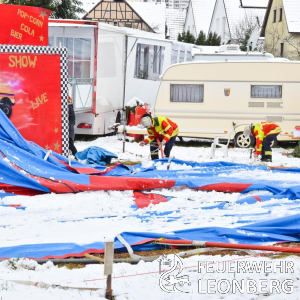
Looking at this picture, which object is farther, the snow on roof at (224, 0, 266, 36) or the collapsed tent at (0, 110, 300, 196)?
the snow on roof at (224, 0, 266, 36)

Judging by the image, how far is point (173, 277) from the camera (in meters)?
5.22

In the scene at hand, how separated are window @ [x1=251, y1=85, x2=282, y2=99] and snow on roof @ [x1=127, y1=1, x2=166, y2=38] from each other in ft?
101

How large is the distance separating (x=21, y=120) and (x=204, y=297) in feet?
23.9

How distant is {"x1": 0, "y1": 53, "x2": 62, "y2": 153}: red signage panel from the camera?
36.9 feet

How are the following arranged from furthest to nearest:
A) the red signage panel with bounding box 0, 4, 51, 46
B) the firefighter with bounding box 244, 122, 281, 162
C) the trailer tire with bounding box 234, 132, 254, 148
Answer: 1. the trailer tire with bounding box 234, 132, 254, 148
2. the firefighter with bounding box 244, 122, 281, 162
3. the red signage panel with bounding box 0, 4, 51, 46

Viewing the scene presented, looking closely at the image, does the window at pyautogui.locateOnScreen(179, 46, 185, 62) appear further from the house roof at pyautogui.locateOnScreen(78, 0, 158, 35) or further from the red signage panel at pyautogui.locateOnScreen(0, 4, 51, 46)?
the house roof at pyautogui.locateOnScreen(78, 0, 158, 35)

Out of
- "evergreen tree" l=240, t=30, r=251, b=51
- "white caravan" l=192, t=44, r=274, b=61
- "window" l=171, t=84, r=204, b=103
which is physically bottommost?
"window" l=171, t=84, r=204, b=103

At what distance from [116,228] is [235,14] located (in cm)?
4553

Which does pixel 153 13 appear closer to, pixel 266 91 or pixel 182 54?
pixel 182 54

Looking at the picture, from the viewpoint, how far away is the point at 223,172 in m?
10.0

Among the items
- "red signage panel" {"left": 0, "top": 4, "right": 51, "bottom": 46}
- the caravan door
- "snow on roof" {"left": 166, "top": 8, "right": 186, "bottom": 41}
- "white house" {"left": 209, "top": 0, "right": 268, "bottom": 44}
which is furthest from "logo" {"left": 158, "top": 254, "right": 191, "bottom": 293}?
"snow on roof" {"left": 166, "top": 8, "right": 186, "bottom": 41}

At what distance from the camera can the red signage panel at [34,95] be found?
11234 millimetres

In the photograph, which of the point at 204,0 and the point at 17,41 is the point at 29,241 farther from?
the point at 204,0

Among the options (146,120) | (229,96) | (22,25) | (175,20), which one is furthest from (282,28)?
(22,25)
